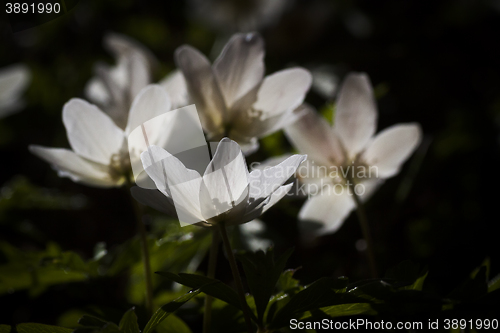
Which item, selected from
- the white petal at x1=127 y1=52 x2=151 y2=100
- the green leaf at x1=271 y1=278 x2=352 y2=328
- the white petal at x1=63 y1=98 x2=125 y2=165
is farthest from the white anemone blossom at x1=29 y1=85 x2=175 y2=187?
the green leaf at x1=271 y1=278 x2=352 y2=328

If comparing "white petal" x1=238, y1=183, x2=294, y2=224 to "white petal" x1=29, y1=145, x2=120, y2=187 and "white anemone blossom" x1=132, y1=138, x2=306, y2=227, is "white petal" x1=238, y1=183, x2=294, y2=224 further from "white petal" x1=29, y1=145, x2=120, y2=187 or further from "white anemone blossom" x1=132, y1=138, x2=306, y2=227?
"white petal" x1=29, y1=145, x2=120, y2=187

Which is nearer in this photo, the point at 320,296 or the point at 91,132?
the point at 320,296

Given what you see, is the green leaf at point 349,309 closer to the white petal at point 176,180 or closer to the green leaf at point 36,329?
the white petal at point 176,180

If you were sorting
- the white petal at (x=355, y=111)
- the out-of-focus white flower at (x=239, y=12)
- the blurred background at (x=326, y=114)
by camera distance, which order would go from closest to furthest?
the white petal at (x=355, y=111) < the blurred background at (x=326, y=114) < the out-of-focus white flower at (x=239, y=12)

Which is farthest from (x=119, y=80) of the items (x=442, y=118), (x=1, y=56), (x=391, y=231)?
(x=1, y=56)

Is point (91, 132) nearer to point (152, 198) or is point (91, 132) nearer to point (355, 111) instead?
point (152, 198)

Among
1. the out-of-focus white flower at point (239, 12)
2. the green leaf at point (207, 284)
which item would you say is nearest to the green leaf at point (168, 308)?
the green leaf at point (207, 284)

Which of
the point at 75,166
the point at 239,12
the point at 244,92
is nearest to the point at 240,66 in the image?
the point at 244,92

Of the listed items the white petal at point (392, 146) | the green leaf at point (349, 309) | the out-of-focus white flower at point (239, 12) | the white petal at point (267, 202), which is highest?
the out-of-focus white flower at point (239, 12)
